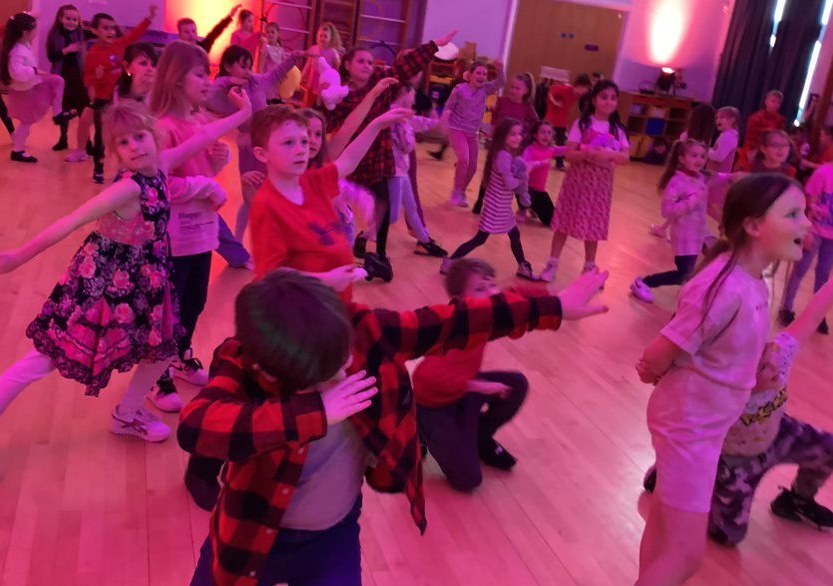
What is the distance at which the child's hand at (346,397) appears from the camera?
1337 mm

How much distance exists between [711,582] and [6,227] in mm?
4446

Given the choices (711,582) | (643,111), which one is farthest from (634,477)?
(643,111)

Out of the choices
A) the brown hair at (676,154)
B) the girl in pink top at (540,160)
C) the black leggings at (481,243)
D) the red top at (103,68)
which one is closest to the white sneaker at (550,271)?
the black leggings at (481,243)

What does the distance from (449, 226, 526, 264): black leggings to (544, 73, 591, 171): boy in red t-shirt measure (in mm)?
4936

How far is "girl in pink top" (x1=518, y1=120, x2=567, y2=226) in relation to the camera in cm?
610

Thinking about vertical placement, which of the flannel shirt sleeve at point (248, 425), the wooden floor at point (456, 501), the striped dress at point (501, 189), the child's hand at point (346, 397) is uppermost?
the child's hand at point (346, 397)

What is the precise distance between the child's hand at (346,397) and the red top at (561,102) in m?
9.08

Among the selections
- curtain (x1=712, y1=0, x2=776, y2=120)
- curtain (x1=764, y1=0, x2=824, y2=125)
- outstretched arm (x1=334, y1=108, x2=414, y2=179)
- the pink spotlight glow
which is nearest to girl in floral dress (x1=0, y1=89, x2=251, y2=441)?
outstretched arm (x1=334, y1=108, x2=414, y2=179)

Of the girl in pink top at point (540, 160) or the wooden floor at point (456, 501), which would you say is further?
the girl in pink top at point (540, 160)

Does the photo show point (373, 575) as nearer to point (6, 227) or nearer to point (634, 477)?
A: point (634, 477)

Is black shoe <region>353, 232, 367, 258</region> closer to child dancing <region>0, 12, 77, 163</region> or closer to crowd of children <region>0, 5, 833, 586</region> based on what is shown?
crowd of children <region>0, 5, 833, 586</region>

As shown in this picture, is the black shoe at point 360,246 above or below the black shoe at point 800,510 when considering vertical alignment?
above

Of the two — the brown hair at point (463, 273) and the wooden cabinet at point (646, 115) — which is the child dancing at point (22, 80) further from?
the wooden cabinet at point (646, 115)

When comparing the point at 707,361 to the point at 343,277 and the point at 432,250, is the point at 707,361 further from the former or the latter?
the point at 432,250
